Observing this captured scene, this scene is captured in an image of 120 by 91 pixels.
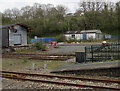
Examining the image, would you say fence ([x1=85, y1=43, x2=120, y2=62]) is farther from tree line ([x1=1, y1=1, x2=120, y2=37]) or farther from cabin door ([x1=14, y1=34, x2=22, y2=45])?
tree line ([x1=1, y1=1, x2=120, y2=37])

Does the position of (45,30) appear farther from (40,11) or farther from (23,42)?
(23,42)

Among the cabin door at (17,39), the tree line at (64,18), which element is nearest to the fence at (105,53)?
the cabin door at (17,39)

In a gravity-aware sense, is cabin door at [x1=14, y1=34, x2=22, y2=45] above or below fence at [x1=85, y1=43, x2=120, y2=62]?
above

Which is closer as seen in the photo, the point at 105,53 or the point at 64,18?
the point at 105,53

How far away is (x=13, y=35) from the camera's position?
27.0m

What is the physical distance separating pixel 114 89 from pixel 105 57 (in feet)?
19.2

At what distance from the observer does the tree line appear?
57.8 metres

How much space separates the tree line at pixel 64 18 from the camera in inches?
2276

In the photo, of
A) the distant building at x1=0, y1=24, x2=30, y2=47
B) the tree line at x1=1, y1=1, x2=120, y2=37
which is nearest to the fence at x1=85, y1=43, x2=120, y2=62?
the distant building at x1=0, y1=24, x2=30, y2=47

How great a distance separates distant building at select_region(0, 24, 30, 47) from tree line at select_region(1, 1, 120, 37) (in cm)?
3003

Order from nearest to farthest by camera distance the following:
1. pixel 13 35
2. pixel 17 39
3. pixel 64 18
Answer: pixel 13 35 → pixel 17 39 → pixel 64 18

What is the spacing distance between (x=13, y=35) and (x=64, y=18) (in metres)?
40.4

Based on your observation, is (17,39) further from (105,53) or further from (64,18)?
(64,18)

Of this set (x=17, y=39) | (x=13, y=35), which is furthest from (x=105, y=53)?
(x=17, y=39)
